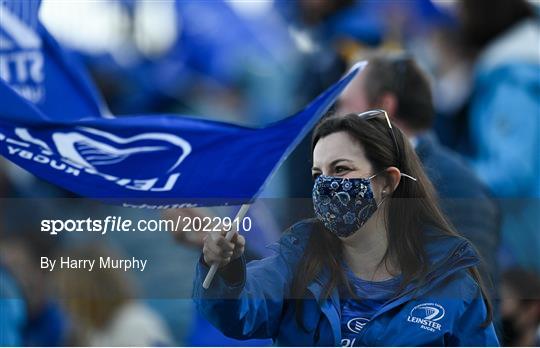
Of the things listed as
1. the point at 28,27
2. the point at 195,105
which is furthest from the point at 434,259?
the point at 28,27

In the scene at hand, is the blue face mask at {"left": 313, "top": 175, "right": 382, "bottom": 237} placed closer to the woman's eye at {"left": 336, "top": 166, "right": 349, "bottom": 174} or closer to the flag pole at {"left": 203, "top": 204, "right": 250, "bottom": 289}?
the woman's eye at {"left": 336, "top": 166, "right": 349, "bottom": 174}

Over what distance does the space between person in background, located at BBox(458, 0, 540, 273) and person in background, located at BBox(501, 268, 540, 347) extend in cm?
37

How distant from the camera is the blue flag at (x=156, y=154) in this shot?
3.85 m

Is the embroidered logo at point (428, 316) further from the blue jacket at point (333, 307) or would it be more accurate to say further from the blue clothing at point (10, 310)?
the blue clothing at point (10, 310)

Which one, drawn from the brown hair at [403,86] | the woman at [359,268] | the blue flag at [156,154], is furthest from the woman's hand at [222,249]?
the brown hair at [403,86]

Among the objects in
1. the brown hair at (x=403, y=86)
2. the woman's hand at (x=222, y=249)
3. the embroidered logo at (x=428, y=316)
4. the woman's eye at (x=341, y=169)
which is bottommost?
the embroidered logo at (x=428, y=316)

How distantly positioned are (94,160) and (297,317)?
2.51 ft

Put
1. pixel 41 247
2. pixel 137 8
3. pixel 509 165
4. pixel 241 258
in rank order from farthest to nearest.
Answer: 1. pixel 137 8
2. pixel 509 165
3. pixel 41 247
4. pixel 241 258

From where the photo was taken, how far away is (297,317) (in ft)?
12.6

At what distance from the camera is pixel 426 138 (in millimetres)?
4320

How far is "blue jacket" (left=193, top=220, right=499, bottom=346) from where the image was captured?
3773mm

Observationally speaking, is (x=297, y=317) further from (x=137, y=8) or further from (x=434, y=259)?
(x=137, y=8)

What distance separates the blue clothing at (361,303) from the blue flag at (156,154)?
41 centimetres

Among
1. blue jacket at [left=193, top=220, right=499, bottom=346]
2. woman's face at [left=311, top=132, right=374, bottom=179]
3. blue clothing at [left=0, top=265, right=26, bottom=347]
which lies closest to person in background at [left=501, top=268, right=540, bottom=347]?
blue jacket at [left=193, top=220, right=499, bottom=346]
